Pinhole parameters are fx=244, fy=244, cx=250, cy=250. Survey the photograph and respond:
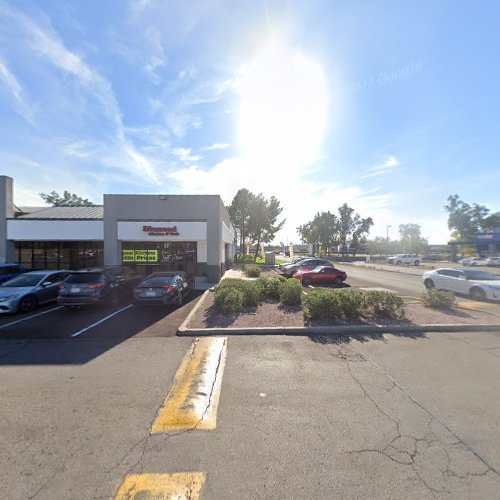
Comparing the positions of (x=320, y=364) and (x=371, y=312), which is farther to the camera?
(x=371, y=312)

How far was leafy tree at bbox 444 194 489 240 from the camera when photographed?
60250mm

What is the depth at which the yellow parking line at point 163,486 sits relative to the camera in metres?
2.08

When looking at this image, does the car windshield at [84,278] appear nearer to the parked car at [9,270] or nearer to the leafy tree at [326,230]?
the parked car at [9,270]

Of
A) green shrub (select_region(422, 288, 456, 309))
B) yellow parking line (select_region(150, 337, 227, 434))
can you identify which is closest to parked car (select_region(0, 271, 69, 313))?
yellow parking line (select_region(150, 337, 227, 434))

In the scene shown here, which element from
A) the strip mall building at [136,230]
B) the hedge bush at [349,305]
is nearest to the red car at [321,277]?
the strip mall building at [136,230]

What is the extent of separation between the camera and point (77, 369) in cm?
441

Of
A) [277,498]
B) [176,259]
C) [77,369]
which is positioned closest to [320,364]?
[277,498]

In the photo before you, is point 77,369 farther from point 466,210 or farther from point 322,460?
point 466,210

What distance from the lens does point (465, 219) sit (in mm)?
61062

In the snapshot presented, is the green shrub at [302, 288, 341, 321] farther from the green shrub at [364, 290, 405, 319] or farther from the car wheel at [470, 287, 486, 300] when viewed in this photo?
the car wheel at [470, 287, 486, 300]

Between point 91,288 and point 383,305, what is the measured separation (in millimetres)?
9656

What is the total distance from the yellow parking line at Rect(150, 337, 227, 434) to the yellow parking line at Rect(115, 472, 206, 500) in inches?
24.4

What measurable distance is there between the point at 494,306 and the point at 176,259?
15348 mm

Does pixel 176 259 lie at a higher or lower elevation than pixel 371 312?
higher
